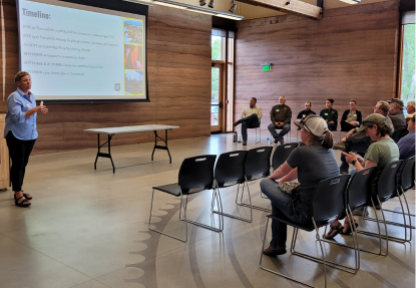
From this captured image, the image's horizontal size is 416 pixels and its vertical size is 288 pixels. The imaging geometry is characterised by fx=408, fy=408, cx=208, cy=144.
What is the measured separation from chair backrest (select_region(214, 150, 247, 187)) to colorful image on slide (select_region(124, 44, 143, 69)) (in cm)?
609

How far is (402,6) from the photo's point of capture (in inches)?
400

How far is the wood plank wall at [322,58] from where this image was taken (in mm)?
10508

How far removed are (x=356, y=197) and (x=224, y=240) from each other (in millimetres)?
1247

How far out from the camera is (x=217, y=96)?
1341 cm

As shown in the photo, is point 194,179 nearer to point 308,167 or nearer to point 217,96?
point 308,167

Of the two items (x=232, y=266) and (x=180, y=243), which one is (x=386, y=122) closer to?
(x=232, y=266)

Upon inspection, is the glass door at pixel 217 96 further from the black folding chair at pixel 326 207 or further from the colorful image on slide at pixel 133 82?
the black folding chair at pixel 326 207

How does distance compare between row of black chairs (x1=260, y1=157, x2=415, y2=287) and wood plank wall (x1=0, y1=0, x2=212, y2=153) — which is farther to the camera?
wood plank wall (x1=0, y1=0, x2=212, y2=153)

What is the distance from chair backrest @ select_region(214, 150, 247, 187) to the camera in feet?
14.1

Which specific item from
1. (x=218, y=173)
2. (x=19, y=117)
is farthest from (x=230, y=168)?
(x=19, y=117)

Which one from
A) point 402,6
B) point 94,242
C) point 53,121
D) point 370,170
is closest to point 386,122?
point 370,170

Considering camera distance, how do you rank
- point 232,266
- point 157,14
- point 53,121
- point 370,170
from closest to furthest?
point 232,266
point 370,170
point 53,121
point 157,14

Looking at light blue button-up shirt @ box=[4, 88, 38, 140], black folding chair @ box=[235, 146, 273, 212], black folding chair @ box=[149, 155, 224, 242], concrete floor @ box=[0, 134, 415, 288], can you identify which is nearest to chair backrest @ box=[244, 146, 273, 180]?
black folding chair @ box=[235, 146, 273, 212]

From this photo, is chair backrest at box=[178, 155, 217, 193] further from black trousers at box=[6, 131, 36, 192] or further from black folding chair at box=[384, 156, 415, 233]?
black trousers at box=[6, 131, 36, 192]
